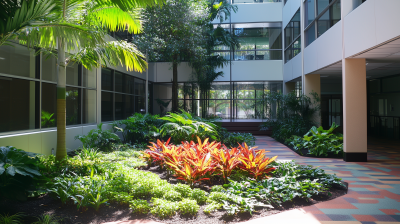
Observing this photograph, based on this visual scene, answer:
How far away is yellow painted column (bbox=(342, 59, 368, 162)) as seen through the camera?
6.96 m

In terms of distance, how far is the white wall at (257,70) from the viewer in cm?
1529

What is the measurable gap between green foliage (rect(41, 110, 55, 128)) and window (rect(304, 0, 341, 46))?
8.49m

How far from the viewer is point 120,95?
11.7 m

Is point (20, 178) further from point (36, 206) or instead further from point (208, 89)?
point (208, 89)

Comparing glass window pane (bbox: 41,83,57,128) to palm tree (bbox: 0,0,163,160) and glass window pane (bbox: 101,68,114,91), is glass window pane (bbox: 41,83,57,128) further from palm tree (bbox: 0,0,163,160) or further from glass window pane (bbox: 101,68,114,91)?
glass window pane (bbox: 101,68,114,91)

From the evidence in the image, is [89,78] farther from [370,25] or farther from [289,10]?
[289,10]

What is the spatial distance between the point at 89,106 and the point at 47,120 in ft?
6.98

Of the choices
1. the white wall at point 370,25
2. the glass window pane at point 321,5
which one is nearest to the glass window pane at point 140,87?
the glass window pane at point 321,5

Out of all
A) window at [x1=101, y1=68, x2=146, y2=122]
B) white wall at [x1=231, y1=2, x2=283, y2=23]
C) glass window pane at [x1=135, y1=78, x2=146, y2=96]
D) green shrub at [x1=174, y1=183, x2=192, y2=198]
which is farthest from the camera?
white wall at [x1=231, y1=2, x2=283, y2=23]

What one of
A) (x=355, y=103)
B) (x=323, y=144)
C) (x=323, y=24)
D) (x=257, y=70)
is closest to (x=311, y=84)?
(x=323, y=24)

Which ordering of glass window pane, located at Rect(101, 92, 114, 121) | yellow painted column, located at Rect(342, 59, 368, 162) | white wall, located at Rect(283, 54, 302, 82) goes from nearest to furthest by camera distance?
yellow painted column, located at Rect(342, 59, 368, 162) < glass window pane, located at Rect(101, 92, 114, 121) < white wall, located at Rect(283, 54, 302, 82)

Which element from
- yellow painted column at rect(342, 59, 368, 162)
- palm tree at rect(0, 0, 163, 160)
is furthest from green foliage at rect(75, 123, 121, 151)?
yellow painted column at rect(342, 59, 368, 162)

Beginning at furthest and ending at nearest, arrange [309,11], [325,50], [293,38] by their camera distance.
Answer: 1. [293,38]
2. [309,11]
3. [325,50]

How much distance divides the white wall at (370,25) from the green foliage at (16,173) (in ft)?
20.2
